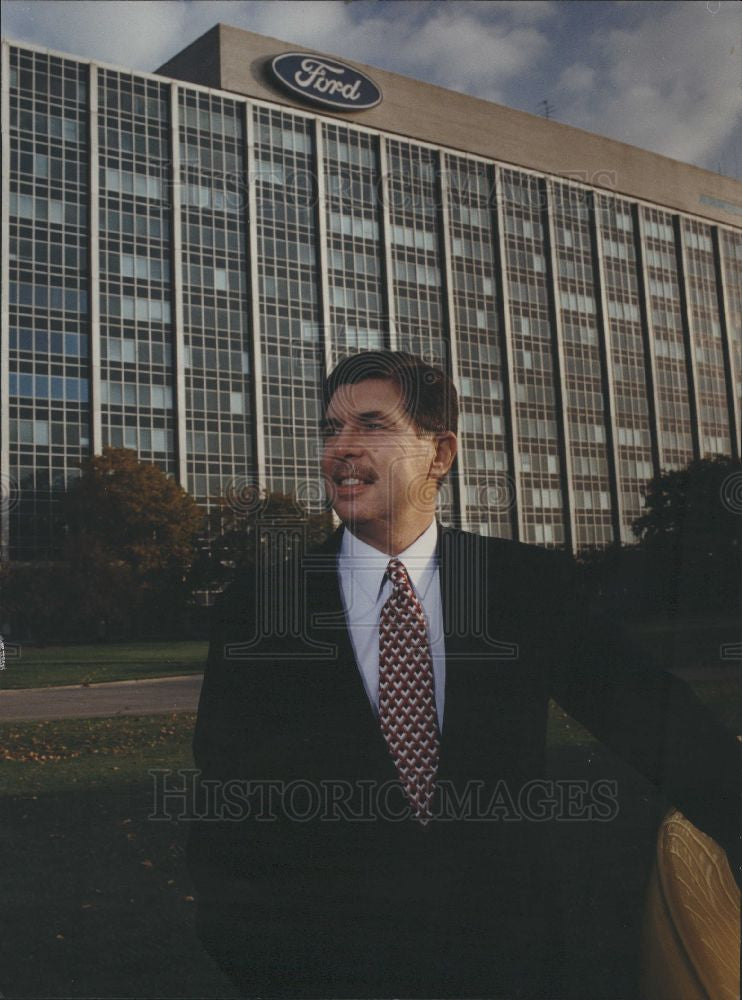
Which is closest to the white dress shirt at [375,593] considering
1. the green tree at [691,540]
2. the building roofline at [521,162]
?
the green tree at [691,540]

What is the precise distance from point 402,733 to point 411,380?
2.93ft

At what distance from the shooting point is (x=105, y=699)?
2348mm

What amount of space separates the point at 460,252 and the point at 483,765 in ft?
4.46

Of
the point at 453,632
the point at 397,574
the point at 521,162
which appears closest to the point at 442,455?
the point at 397,574

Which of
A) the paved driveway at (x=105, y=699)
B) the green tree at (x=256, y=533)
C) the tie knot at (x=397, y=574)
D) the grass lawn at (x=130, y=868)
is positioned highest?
the green tree at (x=256, y=533)

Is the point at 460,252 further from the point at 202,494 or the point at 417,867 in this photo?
the point at 417,867

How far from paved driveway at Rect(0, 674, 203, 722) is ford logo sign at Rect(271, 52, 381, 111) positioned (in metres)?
1.57

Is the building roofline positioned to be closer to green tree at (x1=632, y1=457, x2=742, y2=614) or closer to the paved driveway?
green tree at (x1=632, y1=457, x2=742, y2=614)

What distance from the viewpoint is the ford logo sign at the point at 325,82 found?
2.39 metres

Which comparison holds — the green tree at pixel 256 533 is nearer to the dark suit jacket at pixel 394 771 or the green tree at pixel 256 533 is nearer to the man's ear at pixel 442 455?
the dark suit jacket at pixel 394 771

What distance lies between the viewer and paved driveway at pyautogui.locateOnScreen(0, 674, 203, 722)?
2.25m

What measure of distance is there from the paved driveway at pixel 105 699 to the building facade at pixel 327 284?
15.8 inches

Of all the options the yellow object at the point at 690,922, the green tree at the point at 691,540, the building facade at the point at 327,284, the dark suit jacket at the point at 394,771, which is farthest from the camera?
the green tree at the point at 691,540

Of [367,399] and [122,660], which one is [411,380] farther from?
[122,660]
